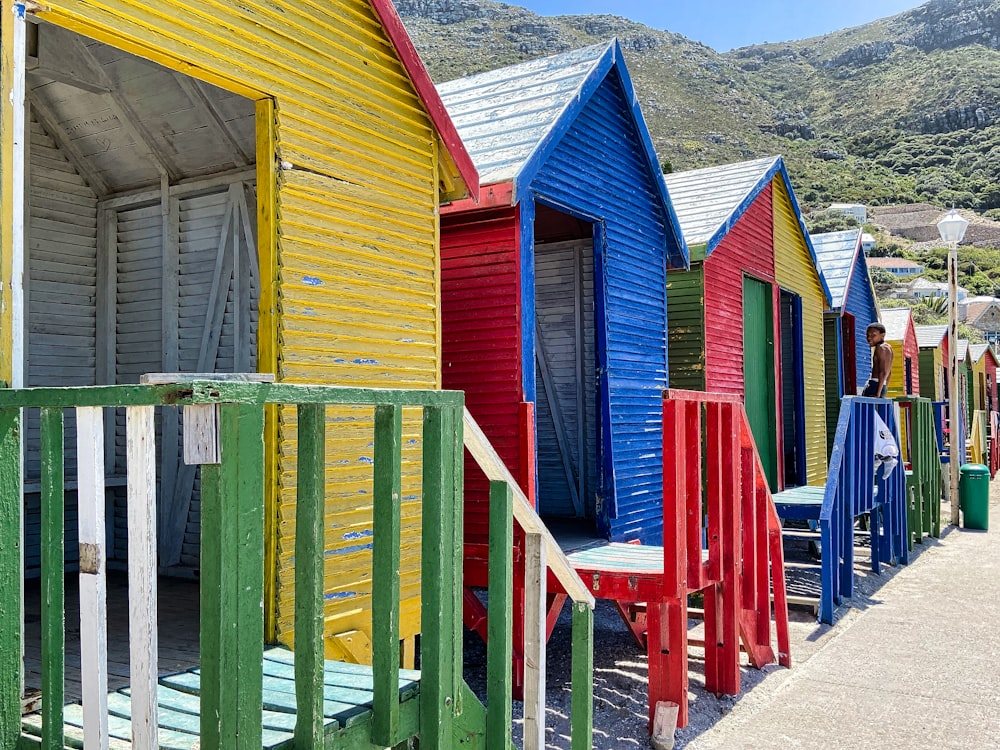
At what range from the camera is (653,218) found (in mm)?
9164

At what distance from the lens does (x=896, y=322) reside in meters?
23.3

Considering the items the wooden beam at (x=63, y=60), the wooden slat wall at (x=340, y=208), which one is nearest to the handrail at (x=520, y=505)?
the wooden slat wall at (x=340, y=208)

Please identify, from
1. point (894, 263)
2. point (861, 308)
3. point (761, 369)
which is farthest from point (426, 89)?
point (894, 263)

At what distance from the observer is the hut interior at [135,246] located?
20.5ft

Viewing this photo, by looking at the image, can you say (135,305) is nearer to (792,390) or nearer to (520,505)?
(520,505)

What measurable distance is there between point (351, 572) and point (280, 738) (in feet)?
8.09

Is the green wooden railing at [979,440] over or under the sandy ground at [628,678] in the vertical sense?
over

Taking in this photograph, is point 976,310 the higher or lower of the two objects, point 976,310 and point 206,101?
the higher

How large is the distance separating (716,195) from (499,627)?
932 cm

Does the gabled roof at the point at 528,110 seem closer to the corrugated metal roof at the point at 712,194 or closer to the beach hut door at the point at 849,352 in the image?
the corrugated metal roof at the point at 712,194

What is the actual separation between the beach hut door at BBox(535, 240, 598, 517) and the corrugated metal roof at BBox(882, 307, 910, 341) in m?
16.0

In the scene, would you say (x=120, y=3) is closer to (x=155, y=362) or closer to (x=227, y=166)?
(x=227, y=166)

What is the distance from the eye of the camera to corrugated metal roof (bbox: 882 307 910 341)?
22.6 meters

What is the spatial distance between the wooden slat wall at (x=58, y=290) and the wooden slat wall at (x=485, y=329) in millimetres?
2806
